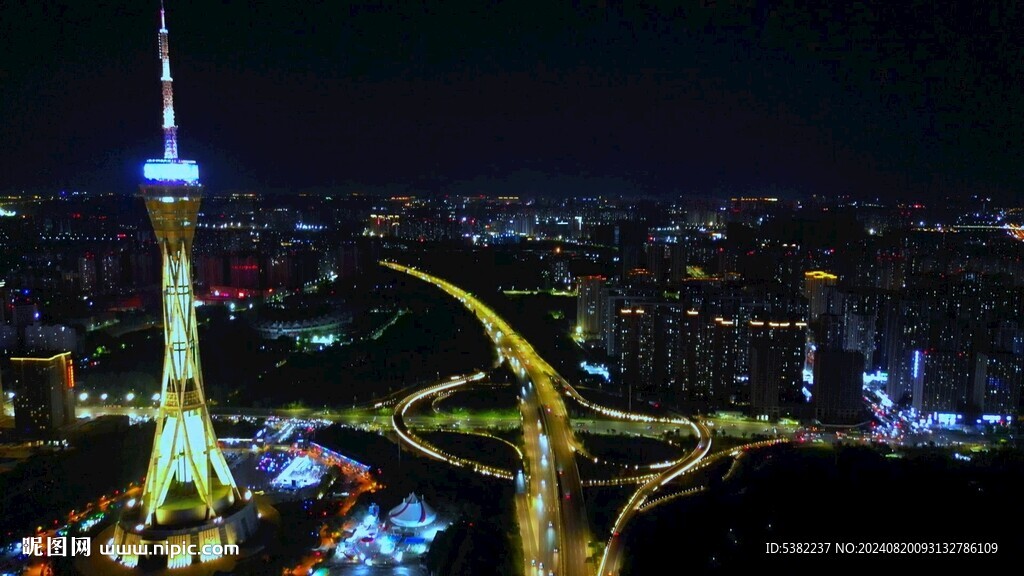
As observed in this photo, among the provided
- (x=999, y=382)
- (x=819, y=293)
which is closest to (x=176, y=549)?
(x=999, y=382)

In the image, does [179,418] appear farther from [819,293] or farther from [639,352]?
[819,293]

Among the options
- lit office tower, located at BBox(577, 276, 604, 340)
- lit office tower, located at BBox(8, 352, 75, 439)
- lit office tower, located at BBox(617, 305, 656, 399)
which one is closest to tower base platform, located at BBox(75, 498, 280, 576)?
lit office tower, located at BBox(8, 352, 75, 439)

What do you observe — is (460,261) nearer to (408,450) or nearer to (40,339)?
(40,339)

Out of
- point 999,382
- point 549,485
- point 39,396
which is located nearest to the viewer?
point 549,485

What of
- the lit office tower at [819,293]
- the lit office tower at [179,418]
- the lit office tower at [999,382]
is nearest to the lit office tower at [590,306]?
the lit office tower at [819,293]

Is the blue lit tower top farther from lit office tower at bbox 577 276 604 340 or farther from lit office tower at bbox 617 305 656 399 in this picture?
lit office tower at bbox 577 276 604 340
